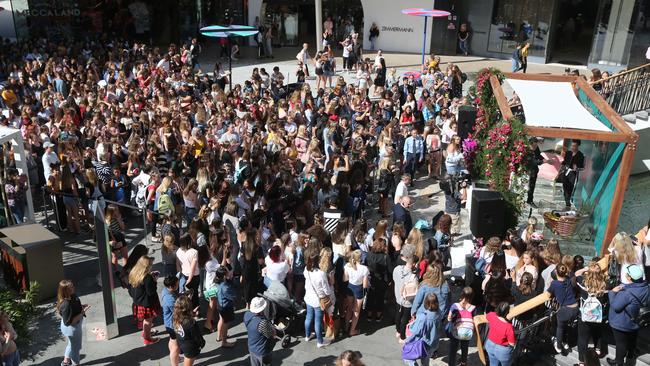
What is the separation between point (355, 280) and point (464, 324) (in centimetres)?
148

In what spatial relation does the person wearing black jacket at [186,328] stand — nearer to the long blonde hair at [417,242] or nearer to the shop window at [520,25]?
the long blonde hair at [417,242]

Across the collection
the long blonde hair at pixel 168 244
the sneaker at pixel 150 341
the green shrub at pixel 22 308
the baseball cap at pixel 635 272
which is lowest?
the sneaker at pixel 150 341

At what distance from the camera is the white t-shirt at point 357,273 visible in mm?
7684

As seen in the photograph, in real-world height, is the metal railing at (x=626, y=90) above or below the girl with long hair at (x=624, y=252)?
above

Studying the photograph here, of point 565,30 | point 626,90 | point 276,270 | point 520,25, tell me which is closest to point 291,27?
point 520,25

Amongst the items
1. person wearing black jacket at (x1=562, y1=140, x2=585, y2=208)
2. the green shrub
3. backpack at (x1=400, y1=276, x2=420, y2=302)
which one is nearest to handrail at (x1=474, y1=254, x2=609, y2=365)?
backpack at (x1=400, y1=276, x2=420, y2=302)

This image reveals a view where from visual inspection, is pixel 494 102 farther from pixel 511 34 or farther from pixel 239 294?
pixel 511 34

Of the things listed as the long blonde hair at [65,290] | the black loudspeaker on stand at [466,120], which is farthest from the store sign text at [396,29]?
the long blonde hair at [65,290]

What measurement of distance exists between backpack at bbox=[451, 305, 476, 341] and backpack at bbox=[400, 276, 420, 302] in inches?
31.4

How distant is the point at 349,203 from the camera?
10422mm

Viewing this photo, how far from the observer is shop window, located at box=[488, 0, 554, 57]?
79.2 ft

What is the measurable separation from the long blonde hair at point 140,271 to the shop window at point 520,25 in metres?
20.5

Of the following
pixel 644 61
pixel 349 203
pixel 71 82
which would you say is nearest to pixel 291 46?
pixel 71 82

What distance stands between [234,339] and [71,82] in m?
11.6
